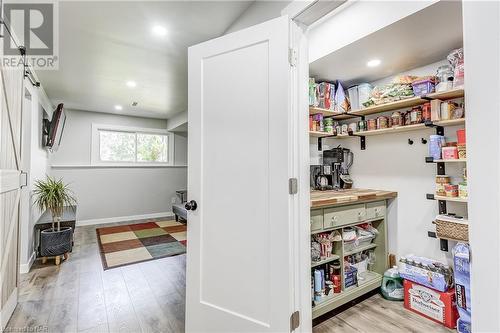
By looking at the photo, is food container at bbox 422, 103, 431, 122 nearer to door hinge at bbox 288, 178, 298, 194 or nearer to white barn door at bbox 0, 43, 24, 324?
door hinge at bbox 288, 178, 298, 194

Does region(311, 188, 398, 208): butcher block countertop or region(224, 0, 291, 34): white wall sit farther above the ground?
region(224, 0, 291, 34): white wall

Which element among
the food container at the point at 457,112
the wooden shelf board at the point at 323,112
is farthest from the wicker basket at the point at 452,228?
the wooden shelf board at the point at 323,112

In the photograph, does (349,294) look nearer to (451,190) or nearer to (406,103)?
(451,190)

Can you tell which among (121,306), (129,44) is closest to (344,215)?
(121,306)

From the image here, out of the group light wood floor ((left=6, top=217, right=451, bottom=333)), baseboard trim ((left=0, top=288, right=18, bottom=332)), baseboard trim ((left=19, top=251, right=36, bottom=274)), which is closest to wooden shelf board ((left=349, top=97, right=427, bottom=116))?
light wood floor ((left=6, top=217, right=451, bottom=333))

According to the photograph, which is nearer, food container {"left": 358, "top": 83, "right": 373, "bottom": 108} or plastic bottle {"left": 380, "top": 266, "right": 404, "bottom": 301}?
plastic bottle {"left": 380, "top": 266, "right": 404, "bottom": 301}

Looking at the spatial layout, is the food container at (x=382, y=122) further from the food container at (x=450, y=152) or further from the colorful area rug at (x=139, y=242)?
the colorful area rug at (x=139, y=242)

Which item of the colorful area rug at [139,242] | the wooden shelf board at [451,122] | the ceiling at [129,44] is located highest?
the ceiling at [129,44]

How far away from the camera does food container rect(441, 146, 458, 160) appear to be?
6.11ft

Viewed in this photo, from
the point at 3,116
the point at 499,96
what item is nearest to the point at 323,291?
the point at 499,96

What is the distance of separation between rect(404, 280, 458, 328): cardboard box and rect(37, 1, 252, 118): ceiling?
8.63ft

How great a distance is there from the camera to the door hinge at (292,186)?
137 centimetres

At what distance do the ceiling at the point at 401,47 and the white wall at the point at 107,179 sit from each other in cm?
479

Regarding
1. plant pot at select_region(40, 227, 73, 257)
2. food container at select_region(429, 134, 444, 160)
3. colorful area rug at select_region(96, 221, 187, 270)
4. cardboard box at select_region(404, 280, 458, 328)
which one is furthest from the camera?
colorful area rug at select_region(96, 221, 187, 270)
